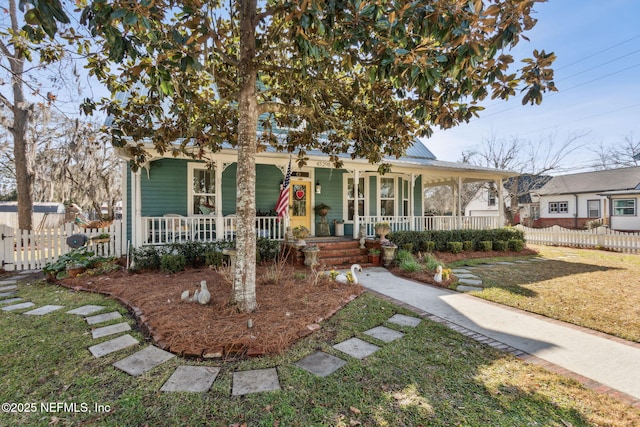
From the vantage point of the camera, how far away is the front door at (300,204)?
1028cm

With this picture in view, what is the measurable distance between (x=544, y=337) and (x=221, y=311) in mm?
4138

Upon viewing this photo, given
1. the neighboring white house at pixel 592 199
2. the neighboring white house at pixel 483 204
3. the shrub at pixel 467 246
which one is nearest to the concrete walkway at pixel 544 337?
the shrub at pixel 467 246

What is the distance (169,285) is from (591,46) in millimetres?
22211

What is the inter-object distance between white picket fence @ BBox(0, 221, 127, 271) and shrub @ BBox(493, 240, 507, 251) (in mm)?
12300

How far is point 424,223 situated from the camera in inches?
441

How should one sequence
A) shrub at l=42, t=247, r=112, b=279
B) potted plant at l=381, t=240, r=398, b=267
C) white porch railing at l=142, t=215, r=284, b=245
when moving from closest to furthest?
shrub at l=42, t=247, r=112, b=279
white porch railing at l=142, t=215, r=284, b=245
potted plant at l=381, t=240, r=398, b=267

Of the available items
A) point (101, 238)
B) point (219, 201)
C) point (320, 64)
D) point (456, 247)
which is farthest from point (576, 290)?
point (101, 238)

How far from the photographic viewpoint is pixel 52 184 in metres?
15.9

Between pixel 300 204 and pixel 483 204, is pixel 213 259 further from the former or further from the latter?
pixel 483 204

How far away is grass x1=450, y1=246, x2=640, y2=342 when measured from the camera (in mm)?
4234

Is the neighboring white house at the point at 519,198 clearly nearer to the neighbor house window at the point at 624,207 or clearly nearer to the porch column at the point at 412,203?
the neighbor house window at the point at 624,207

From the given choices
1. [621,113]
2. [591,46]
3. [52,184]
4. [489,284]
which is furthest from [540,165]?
[52,184]

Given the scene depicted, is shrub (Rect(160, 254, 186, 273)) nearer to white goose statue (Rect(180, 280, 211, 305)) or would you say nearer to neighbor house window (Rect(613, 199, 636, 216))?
white goose statue (Rect(180, 280, 211, 305))

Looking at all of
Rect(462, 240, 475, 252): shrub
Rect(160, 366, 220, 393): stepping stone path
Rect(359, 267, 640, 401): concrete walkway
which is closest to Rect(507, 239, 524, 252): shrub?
Rect(462, 240, 475, 252): shrub
